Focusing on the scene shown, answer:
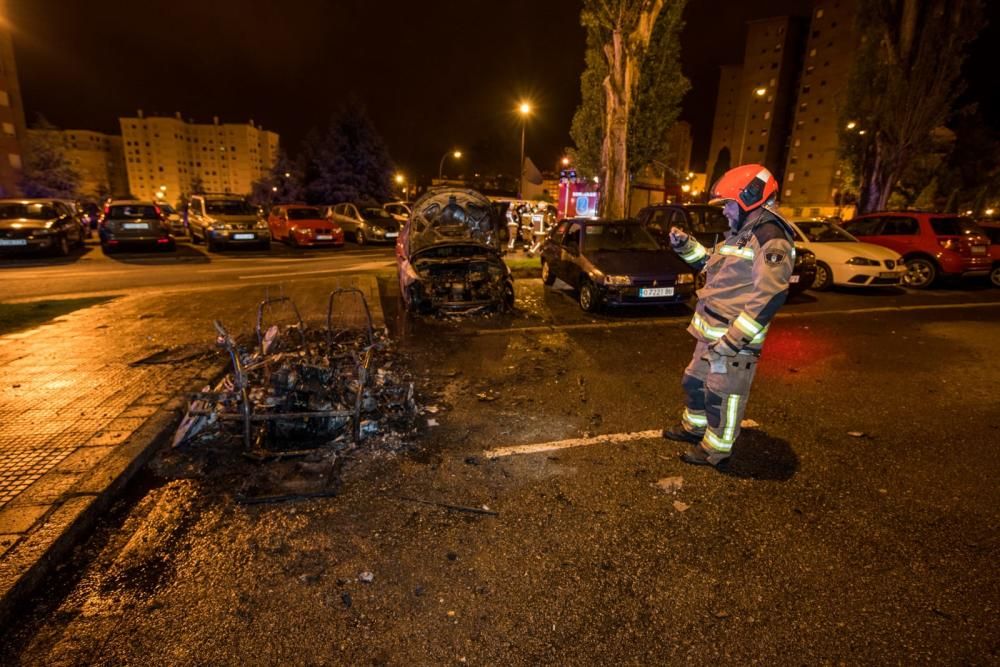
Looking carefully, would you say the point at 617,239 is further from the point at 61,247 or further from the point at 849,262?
the point at 61,247

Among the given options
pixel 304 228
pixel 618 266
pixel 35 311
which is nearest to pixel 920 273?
pixel 618 266

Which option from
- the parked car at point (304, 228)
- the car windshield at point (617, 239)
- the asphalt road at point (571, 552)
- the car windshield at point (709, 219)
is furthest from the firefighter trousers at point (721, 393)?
the parked car at point (304, 228)

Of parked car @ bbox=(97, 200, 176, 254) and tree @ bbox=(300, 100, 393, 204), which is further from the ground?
tree @ bbox=(300, 100, 393, 204)

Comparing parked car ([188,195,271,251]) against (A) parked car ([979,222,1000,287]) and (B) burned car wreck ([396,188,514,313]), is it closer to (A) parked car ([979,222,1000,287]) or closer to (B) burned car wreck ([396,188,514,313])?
(B) burned car wreck ([396,188,514,313])

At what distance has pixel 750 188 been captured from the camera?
135 inches

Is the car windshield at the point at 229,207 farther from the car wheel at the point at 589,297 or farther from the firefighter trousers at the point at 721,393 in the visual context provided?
the firefighter trousers at the point at 721,393

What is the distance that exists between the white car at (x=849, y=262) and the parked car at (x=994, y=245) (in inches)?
119

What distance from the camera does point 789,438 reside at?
4.21 m

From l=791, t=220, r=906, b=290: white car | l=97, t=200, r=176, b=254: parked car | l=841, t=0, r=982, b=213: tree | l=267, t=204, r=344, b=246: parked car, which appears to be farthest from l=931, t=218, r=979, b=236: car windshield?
l=97, t=200, r=176, b=254: parked car

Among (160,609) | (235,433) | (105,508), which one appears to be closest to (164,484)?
(105,508)

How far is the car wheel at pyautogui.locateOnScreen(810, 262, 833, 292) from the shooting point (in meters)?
10.9

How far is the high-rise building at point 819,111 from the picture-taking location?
54.6 meters

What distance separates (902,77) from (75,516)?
79.2 feet

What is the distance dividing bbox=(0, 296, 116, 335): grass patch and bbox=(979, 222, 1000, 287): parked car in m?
19.6
